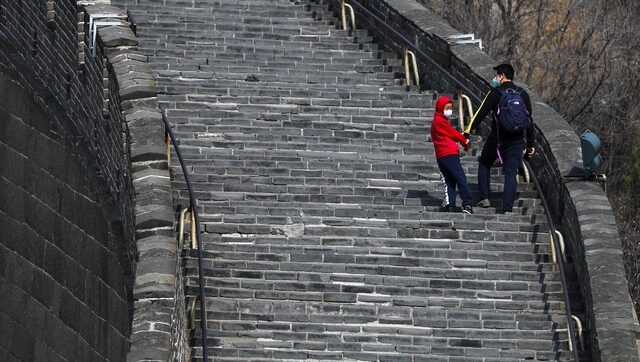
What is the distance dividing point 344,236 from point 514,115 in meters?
2.10

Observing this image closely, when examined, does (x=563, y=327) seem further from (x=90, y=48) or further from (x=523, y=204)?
(x=90, y=48)

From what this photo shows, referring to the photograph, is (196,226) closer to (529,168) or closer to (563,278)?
(563,278)

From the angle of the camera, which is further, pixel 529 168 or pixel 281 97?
pixel 281 97

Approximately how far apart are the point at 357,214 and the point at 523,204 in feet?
5.65

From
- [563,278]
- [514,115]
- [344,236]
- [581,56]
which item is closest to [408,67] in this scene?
[514,115]

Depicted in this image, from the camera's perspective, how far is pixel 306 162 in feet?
70.0

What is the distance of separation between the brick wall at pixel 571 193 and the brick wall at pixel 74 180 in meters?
3.73

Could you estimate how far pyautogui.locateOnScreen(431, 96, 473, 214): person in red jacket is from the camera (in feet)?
66.0

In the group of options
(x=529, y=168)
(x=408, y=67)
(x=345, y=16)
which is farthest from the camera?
(x=345, y=16)

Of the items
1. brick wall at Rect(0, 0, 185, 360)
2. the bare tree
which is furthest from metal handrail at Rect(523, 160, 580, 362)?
the bare tree

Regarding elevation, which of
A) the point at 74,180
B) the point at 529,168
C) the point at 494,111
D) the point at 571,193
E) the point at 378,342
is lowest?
the point at 378,342

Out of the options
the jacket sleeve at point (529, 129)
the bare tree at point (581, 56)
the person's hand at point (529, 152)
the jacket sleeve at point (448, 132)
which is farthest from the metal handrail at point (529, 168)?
the bare tree at point (581, 56)

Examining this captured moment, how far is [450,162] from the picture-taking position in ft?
66.2

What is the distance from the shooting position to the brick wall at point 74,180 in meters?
20.4
